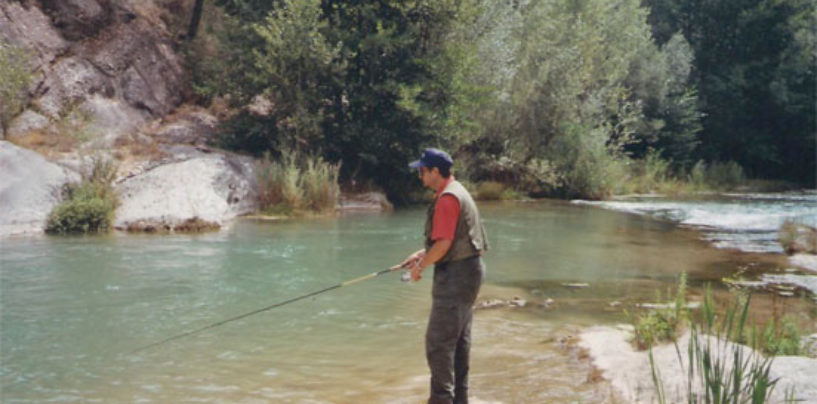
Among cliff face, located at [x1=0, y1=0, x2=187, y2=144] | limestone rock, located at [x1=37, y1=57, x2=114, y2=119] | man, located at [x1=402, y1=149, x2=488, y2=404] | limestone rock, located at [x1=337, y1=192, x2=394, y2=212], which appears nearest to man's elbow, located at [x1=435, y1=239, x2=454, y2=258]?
man, located at [x1=402, y1=149, x2=488, y2=404]

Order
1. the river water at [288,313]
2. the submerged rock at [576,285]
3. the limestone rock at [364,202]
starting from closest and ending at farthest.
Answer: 1. the river water at [288,313]
2. the submerged rock at [576,285]
3. the limestone rock at [364,202]

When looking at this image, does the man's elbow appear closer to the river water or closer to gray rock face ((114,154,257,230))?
the river water

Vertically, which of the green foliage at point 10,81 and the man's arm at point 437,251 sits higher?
the green foliage at point 10,81

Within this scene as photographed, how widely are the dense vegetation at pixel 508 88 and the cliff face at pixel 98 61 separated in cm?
138

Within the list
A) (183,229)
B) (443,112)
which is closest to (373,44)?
(443,112)

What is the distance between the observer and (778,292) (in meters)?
10.1

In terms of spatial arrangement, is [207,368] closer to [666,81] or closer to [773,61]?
[666,81]

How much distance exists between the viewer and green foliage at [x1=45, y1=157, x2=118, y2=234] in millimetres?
14727

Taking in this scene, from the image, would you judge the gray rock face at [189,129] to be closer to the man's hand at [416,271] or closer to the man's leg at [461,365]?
the man's hand at [416,271]

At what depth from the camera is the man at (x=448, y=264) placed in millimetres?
5160

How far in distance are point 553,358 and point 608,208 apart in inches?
702

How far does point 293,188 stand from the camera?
739 inches

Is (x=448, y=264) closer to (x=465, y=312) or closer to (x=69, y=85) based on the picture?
(x=465, y=312)

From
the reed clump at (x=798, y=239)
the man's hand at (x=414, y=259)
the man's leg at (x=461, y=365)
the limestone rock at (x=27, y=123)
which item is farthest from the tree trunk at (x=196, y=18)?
the man's leg at (x=461, y=365)
